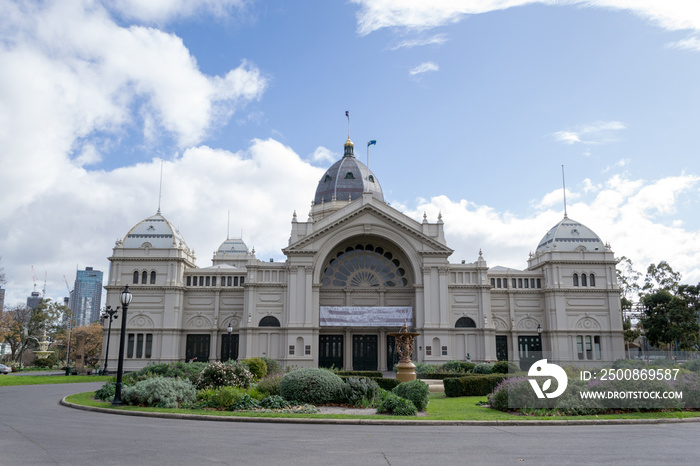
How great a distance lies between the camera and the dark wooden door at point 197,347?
6125 cm

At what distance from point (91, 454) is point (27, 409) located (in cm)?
1273

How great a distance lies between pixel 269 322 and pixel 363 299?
33.3 feet

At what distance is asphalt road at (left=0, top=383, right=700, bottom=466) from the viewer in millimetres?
13422

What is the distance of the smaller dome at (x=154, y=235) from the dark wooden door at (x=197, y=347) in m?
A: 10.2

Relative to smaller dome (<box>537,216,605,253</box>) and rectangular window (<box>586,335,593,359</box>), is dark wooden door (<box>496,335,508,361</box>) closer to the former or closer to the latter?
rectangular window (<box>586,335,593,359</box>)

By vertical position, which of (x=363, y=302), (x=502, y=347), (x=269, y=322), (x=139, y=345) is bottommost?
(x=502, y=347)

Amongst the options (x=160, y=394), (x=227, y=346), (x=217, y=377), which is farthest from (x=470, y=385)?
(x=227, y=346)

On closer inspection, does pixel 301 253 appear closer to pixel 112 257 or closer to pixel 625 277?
pixel 112 257

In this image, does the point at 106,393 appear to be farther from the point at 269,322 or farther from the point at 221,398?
the point at 269,322

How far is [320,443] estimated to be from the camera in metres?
15.8

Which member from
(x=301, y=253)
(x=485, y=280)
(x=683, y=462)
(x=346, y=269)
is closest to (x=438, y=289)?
(x=485, y=280)

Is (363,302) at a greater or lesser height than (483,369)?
greater

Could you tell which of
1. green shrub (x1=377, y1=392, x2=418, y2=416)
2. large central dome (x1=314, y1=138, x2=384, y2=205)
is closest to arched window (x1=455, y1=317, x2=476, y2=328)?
large central dome (x1=314, y1=138, x2=384, y2=205)

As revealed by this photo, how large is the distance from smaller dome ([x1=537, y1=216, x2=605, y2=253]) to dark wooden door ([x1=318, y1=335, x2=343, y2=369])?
1013 inches
